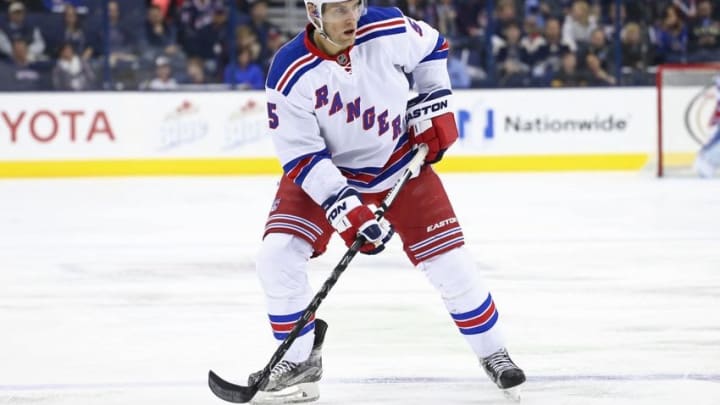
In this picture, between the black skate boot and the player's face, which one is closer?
the player's face

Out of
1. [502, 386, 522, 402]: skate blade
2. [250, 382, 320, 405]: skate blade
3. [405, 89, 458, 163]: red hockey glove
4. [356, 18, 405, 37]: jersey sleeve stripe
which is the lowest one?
[502, 386, 522, 402]: skate blade

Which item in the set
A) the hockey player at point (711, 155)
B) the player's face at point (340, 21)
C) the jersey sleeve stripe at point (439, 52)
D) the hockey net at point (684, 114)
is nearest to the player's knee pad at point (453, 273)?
the jersey sleeve stripe at point (439, 52)

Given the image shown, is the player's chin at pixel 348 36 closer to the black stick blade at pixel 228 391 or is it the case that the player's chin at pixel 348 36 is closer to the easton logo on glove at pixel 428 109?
the easton logo on glove at pixel 428 109

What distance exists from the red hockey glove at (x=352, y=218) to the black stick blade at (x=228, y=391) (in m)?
0.42

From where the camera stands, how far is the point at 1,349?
12.4 feet

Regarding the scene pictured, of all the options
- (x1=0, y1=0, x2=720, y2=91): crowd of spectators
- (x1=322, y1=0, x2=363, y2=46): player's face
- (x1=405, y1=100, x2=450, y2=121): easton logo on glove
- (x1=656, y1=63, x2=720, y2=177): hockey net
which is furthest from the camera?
(x1=0, y1=0, x2=720, y2=91): crowd of spectators

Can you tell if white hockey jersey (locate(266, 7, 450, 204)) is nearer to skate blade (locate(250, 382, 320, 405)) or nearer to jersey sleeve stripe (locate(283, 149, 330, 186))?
jersey sleeve stripe (locate(283, 149, 330, 186))

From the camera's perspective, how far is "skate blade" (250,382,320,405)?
315 centimetres

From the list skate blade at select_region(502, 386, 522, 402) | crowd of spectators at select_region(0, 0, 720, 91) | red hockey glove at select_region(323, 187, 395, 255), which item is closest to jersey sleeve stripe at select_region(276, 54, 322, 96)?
red hockey glove at select_region(323, 187, 395, 255)

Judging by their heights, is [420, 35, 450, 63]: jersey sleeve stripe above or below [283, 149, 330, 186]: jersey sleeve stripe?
above

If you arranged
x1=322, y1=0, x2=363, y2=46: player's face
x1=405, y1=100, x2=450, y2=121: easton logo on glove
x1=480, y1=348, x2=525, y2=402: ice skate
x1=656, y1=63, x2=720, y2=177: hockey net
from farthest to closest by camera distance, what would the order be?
x1=656, y1=63, x2=720, y2=177: hockey net → x1=405, y1=100, x2=450, y2=121: easton logo on glove → x1=480, y1=348, x2=525, y2=402: ice skate → x1=322, y1=0, x2=363, y2=46: player's face

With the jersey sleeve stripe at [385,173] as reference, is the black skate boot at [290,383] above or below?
below

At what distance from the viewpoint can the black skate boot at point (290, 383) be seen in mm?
3133

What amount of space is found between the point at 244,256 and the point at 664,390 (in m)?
2.85
